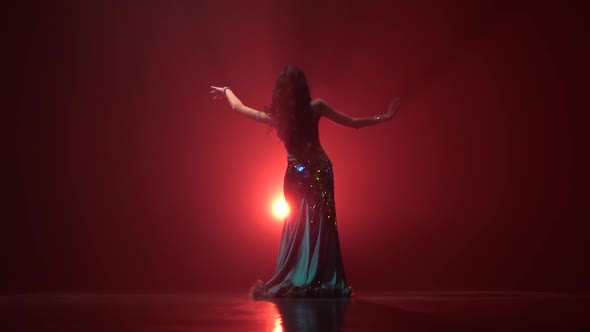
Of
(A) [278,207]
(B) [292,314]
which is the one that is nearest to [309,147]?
(A) [278,207]

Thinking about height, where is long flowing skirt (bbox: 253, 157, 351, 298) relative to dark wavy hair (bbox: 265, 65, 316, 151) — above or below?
below

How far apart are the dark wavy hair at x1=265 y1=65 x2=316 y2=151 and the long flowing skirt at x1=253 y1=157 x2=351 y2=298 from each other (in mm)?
183

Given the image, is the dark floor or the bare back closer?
the dark floor

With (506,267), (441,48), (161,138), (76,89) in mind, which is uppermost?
(441,48)

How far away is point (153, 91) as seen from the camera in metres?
4.58

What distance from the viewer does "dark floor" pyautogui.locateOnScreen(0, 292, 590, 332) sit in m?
2.11

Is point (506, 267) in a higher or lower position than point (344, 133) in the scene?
lower

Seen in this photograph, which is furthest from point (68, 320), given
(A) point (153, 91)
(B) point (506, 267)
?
(B) point (506, 267)

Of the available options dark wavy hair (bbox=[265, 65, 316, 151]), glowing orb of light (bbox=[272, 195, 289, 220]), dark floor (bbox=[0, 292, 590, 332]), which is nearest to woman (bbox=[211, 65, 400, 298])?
dark wavy hair (bbox=[265, 65, 316, 151])

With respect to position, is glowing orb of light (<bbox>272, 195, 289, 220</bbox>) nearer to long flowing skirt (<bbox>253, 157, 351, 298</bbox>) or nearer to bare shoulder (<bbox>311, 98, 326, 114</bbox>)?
long flowing skirt (<bbox>253, 157, 351, 298</bbox>)

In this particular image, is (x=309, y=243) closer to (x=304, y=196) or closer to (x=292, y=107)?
(x=304, y=196)

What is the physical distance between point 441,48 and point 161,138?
232 cm

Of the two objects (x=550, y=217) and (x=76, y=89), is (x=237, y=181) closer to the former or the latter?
(x=76, y=89)

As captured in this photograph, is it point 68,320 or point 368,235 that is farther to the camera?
point 368,235
